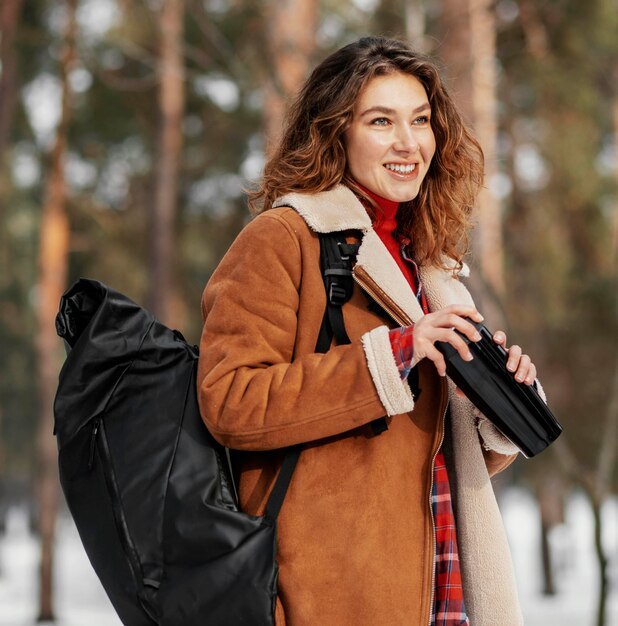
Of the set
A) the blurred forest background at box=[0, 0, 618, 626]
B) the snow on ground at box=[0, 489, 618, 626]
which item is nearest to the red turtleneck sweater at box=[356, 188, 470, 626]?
the blurred forest background at box=[0, 0, 618, 626]

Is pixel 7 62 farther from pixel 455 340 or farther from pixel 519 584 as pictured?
pixel 519 584

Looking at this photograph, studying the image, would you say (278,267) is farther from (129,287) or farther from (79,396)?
(129,287)

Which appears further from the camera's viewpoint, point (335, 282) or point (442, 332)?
point (335, 282)

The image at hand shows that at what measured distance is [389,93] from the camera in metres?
2.29

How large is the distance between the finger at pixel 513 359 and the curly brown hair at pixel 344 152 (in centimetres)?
44

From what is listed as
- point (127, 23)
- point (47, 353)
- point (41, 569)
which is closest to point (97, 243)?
point (47, 353)

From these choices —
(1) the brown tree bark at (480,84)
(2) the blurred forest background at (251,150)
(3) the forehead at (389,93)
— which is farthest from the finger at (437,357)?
(2) the blurred forest background at (251,150)

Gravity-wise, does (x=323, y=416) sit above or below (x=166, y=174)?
below

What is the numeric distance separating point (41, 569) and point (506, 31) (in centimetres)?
988

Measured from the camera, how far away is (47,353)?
16625 mm

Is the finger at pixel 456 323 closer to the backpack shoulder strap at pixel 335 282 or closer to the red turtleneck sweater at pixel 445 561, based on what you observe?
the backpack shoulder strap at pixel 335 282

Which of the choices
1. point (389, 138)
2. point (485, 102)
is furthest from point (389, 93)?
point (485, 102)

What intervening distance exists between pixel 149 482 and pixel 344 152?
0.82 metres

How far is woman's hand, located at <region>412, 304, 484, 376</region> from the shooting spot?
1947 millimetres
